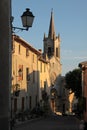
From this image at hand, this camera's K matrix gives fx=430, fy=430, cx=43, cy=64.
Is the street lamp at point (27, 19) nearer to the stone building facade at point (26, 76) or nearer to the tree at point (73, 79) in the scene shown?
the stone building facade at point (26, 76)

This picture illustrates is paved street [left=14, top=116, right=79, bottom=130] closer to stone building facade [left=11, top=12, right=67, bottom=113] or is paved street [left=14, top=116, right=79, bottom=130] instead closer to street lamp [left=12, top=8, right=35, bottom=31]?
stone building facade [left=11, top=12, right=67, bottom=113]

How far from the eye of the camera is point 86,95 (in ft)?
120

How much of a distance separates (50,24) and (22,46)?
63.1 m

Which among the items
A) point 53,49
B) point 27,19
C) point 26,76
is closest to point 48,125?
point 26,76

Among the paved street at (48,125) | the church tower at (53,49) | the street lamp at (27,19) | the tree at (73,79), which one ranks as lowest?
the paved street at (48,125)

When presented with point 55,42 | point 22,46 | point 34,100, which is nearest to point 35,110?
point 34,100

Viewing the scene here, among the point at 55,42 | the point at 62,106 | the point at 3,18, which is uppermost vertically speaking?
the point at 55,42

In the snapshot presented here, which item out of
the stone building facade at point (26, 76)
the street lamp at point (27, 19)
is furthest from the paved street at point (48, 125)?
the street lamp at point (27, 19)

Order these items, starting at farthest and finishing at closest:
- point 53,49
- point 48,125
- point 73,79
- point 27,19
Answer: point 53,49
point 73,79
point 48,125
point 27,19

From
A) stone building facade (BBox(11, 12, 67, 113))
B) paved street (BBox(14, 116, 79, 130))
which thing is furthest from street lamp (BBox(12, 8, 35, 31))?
stone building facade (BBox(11, 12, 67, 113))

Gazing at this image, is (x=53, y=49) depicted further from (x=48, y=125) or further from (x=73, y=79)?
(x=48, y=125)

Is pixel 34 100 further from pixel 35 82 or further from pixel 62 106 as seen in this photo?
pixel 62 106

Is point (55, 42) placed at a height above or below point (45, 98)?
above

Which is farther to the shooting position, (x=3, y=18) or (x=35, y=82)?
(x=35, y=82)
